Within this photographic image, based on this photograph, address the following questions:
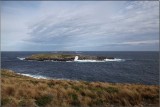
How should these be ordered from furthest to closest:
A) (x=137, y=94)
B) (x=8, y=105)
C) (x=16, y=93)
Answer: (x=137, y=94), (x=16, y=93), (x=8, y=105)

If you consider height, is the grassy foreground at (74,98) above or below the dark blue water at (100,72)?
above

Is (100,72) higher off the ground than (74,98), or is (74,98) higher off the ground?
(74,98)

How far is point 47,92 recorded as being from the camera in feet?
38.4

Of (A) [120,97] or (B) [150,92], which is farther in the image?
(B) [150,92]

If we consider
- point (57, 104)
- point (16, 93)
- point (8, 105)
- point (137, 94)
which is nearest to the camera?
point (8, 105)

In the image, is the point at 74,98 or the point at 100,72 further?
the point at 100,72

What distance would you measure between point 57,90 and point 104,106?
10.3ft

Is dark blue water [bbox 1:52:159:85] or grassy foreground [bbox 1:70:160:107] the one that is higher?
grassy foreground [bbox 1:70:160:107]

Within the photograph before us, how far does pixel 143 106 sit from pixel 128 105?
26.2 inches

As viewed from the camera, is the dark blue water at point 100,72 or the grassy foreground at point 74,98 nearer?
the grassy foreground at point 74,98

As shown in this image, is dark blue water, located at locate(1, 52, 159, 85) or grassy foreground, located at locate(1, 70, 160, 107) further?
dark blue water, located at locate(1, 52, 159, 85)

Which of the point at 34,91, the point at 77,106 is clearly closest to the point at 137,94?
the point at 77,106

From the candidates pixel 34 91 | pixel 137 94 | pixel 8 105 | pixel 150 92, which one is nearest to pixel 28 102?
pixel 8 105

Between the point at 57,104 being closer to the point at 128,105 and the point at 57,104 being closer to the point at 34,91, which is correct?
the point at 34,91
